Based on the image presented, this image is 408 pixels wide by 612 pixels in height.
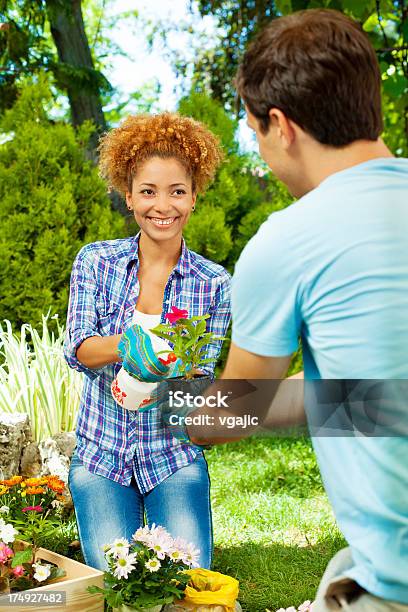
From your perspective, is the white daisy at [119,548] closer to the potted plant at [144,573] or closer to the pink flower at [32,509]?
the potted plant at [144,573]

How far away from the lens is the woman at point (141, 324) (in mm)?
2359

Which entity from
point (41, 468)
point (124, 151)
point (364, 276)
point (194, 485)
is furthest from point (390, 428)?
point (41, 468)

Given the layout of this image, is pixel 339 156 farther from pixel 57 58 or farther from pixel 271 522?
pixel 57 58

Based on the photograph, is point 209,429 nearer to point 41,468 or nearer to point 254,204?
point 41,468

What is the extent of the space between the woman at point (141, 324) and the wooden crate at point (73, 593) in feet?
0.44

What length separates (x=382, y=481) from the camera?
1021mm

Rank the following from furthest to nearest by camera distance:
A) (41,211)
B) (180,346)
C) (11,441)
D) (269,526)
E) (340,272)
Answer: (41,211) < (269,526) < (11,441) < (180,346) < (340,272)

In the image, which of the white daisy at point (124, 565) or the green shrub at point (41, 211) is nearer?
the white daisy at point (124, 565)

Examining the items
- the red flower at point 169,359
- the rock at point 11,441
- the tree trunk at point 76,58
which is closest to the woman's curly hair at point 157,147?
the red flower at point 169,359

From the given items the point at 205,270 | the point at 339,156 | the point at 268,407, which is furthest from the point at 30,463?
the point at 339,156

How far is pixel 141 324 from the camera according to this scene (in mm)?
2352

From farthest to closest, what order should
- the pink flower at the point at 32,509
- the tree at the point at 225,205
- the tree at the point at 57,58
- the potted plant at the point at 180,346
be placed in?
the tree at the point at 57,58
the tree at the point at 225,205
the pink flower at the point at 32,509
the potted plant at the point at 180,346

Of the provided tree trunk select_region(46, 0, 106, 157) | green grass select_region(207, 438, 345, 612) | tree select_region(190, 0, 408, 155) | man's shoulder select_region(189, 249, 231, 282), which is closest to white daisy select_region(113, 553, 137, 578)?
green grass select_region(207, 438, 345, 612)

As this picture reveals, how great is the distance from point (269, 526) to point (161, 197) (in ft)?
5.46
